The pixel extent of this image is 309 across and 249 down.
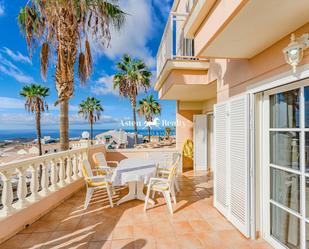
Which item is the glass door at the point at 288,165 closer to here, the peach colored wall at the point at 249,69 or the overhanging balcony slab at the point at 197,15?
the peach colored wall at the point at 249,69

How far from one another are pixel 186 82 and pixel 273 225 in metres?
3.23

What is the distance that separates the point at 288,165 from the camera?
225 centimetres

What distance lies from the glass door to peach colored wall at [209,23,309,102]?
0.26 m

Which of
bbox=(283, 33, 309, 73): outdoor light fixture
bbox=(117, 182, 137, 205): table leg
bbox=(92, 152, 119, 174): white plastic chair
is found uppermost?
bbox=(283, 33, 309, 73): outdoor light fixture

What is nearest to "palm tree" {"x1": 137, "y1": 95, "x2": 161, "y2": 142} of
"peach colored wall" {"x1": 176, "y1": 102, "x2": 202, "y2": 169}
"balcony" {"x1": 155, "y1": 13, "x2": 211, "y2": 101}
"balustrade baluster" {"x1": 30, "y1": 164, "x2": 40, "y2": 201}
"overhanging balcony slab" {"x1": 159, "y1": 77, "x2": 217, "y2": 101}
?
"peach colored wall" {"x1": 176, "y1": 102, "x2": 202, "y2": 169}

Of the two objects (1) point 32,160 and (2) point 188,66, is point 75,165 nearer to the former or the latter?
(1) point 32,160

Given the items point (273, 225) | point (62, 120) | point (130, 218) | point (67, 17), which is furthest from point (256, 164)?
point (67, 17)

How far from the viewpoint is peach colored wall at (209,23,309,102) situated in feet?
7.17

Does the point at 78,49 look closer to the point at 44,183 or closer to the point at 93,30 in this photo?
the point at 93,30

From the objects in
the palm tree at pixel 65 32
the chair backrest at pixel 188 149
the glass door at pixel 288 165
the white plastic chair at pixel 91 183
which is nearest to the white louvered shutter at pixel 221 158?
the glass door at pixel 288 165

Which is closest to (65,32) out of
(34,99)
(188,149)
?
(188,149)

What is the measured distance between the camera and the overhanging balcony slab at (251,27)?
1.62 metres

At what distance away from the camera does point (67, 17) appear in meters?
4.68

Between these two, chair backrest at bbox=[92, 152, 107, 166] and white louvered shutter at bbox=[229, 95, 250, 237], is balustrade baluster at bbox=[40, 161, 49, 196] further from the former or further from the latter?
white louvered shutter at bbox=[229, 95, 250, 237]
